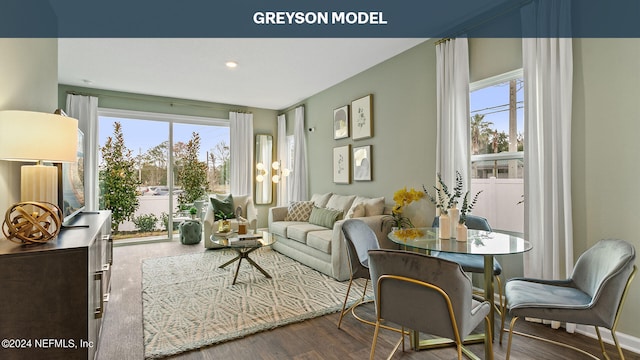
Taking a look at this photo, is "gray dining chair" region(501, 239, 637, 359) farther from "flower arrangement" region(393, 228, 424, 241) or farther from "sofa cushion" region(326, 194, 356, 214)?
"sofa cushion" region(326, 194, 356, 214)

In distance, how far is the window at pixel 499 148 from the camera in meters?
3.03

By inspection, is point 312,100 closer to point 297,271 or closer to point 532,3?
point 297,271

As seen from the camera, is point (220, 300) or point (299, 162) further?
point (299, 162)

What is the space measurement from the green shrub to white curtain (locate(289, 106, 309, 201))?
2797 millimetres

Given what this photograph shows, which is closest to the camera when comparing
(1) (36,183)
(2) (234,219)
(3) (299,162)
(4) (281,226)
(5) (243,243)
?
(1) (36,183)

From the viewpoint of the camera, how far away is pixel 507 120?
3127 millimetres

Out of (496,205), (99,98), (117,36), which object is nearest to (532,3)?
(496,205)

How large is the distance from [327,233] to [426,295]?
2612 millimetres

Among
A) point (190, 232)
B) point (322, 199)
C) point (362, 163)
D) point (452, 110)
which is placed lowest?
point (190, 232)

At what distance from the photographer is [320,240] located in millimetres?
3971

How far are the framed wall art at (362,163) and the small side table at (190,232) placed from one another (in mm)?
3154

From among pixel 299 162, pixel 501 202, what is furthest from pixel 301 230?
pixel 501 202

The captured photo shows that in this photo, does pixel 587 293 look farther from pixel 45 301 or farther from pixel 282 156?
pixel 282 156

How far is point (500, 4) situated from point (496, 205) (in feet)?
6.39
